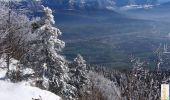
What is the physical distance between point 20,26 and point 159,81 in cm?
2090

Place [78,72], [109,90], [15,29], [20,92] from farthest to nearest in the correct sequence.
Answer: [78,72] → [109,90] → [15,29] → [20,92]

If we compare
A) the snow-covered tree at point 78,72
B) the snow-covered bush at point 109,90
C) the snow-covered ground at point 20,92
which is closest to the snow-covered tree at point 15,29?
the snow-covered bush at point 109,90

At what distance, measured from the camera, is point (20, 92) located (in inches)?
789

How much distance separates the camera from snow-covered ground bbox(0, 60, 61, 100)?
63.0ft

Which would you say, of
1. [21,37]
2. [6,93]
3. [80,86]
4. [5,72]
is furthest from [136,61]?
[80,86]

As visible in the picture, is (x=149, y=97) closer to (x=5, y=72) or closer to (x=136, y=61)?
(x=136, y=61)

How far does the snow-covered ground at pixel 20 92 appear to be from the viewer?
755 inches

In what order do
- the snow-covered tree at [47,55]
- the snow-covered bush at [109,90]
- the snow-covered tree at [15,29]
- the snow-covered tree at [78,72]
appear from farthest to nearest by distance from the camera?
1. the snow-covered tree at [78,72]
2. the snow-covered tree at [47,55]
3. the snow-covered tree at [15,29]
4. the snow-covered bush at [109,90]

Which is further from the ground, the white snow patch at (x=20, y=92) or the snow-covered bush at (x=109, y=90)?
the white snow patch at (x=20, y=92)

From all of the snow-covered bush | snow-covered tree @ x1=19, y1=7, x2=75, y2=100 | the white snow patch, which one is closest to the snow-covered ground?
the white snow patch

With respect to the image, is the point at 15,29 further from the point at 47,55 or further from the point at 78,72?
the point at 78,72

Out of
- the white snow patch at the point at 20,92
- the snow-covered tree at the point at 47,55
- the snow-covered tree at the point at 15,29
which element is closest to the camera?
the white snow patch at the point at 20,92

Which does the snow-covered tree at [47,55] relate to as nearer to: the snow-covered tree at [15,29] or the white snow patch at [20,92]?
the snow-covered tree at [15,29]

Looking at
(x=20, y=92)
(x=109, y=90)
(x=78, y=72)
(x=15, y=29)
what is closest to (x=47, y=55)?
(x=15, y=29)
